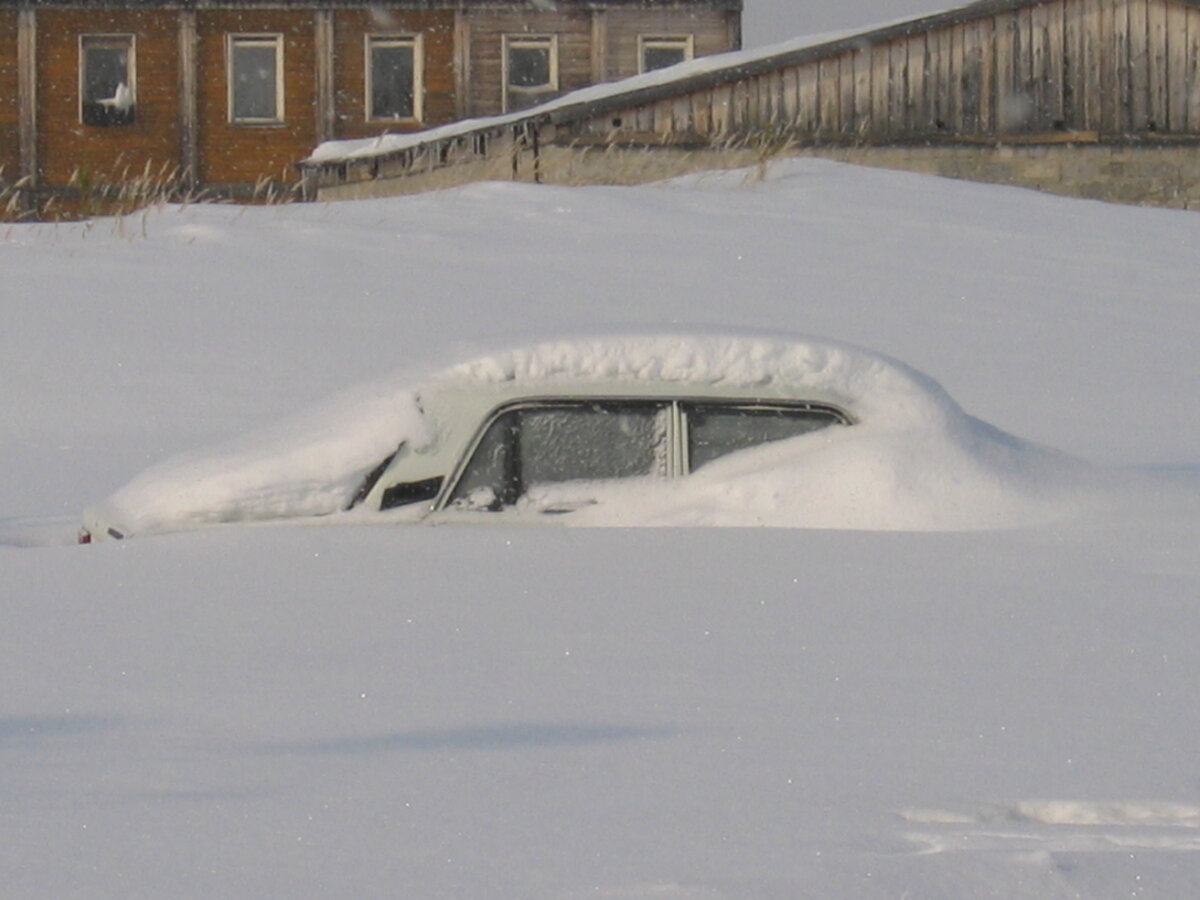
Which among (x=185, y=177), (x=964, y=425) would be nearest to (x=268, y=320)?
(x=964, y=425)

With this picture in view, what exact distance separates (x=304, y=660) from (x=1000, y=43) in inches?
807

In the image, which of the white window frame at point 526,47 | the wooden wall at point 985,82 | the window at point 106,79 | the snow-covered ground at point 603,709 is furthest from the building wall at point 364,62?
the snow-covered ground at point 603,709

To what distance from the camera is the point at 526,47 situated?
3061cm

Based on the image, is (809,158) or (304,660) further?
(809,158)

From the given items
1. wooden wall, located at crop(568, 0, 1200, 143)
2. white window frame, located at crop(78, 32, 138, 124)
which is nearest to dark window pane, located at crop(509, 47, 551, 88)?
white window frame, located at crop(78, 32, 138, 124)

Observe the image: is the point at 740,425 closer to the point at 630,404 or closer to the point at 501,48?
the point at 630,404

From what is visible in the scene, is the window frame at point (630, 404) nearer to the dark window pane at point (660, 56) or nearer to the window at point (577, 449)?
the window at point (577, 449)

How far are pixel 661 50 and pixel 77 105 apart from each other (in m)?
9.23

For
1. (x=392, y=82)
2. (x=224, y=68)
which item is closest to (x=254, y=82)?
(x=224, y=68)

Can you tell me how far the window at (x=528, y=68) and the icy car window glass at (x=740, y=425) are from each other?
24.5 meters

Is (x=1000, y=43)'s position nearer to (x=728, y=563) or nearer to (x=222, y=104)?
(x=222, y=104)

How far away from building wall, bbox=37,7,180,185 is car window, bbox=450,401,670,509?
25.2m

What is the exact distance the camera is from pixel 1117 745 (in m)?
4.18

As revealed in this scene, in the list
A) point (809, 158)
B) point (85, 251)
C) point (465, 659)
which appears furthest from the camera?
point (809, 158)
